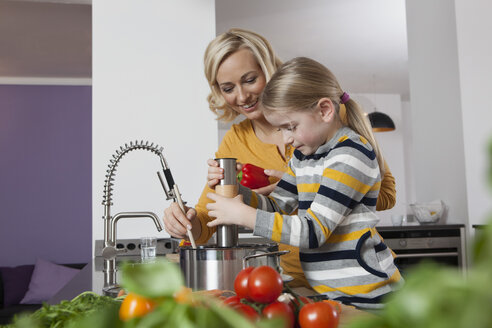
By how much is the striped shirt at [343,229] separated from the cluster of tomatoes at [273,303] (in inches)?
20.2

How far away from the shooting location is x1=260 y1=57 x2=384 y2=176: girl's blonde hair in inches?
52.3

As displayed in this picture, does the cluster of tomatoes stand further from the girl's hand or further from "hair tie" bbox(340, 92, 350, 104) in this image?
"hair tie" bbox(340, 92, 350, 104)

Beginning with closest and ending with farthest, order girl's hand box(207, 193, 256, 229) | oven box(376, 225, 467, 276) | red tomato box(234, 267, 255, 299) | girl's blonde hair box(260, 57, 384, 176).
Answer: red tomato box(234, 267, 255, 299) < girl's hand box(207, 193, 256, 229) < girl's blonde hair box(260, 57, 384, 176) < oven box(376, 225, 467, 276)

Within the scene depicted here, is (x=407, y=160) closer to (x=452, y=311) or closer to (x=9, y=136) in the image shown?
(x=9, y=136)

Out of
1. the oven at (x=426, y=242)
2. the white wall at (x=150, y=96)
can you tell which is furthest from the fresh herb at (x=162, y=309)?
the oven at (x=426, y=242)

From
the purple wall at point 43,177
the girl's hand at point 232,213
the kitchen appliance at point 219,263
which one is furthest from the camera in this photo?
the purple wall at point 43,177

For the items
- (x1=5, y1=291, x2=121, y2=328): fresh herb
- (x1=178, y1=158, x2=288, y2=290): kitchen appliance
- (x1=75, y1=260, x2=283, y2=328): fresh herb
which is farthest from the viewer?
(x1=178, y1=158, x2=288, y2=290): kitchen appliance

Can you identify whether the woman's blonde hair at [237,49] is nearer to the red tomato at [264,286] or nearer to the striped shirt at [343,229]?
the striped shirt at [343,229]

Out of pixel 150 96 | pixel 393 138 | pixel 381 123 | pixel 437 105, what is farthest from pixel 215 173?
pixel 393 138

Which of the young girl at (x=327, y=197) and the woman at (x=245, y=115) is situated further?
the woman at (x=245, y=115)

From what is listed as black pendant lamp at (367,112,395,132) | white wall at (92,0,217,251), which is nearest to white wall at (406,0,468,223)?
white wall at (92,0,217,251)

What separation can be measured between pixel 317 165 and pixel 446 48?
9.04 ft

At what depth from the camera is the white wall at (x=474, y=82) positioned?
3359mm

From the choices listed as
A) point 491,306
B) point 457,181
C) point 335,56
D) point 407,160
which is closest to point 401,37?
point 335,56
